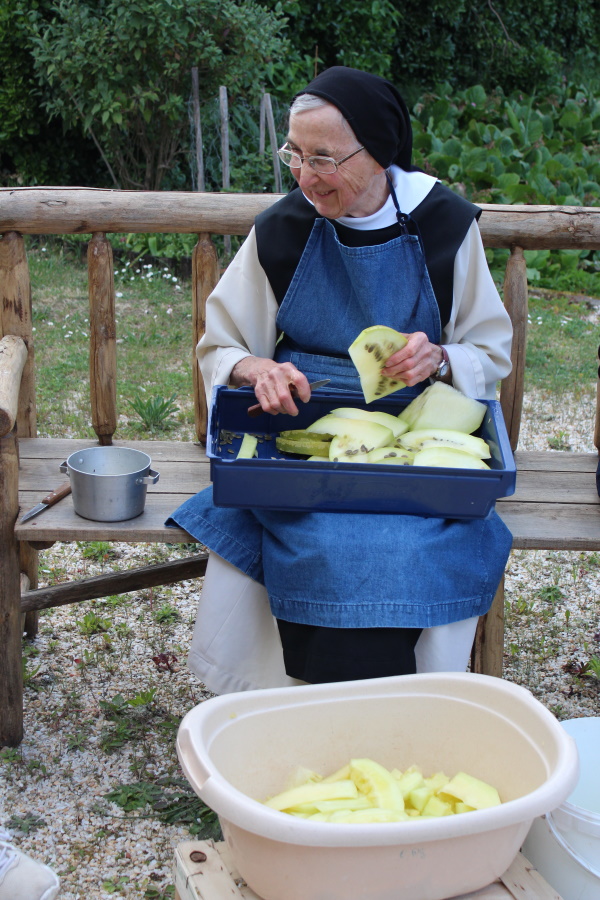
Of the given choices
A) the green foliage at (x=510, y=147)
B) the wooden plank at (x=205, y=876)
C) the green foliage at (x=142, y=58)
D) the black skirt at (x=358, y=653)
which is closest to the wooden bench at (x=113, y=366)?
the black skirt at (x=358, y=653)

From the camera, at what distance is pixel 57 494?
2.42 meters

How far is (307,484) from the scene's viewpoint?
6.38 ft

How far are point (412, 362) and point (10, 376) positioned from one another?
979mm

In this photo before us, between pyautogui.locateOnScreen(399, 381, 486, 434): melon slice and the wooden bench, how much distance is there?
0.33 metres

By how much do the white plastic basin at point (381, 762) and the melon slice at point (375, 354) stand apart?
687mm

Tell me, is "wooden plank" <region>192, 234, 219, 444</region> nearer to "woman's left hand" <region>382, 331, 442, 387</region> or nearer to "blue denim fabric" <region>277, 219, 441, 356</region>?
"blue denim fabric" <region>277, 219, 441, 356</region>

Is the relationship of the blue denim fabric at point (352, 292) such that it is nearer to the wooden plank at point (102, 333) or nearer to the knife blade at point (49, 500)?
the wooden plank at point (102, 333)

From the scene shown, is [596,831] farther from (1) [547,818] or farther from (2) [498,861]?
(2) [498,861]

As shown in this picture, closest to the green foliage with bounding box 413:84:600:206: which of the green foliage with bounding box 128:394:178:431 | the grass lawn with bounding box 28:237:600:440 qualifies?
the grass lawn with bounding box 28:237:600:440

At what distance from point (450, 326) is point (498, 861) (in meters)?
1.36

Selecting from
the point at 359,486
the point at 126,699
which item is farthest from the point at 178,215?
the point at 126,699

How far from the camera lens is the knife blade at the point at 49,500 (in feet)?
7.66

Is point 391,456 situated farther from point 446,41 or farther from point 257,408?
point 446,41

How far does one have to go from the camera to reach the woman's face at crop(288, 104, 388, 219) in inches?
86.0
